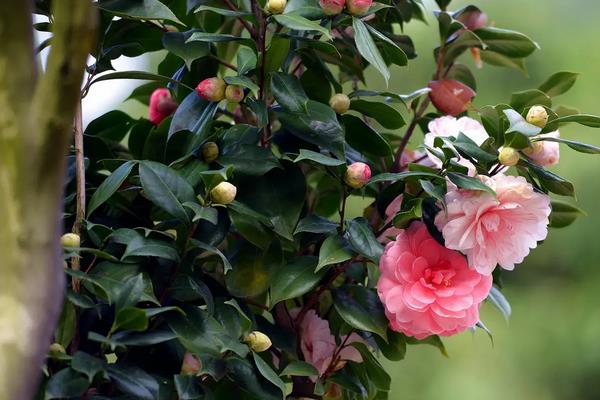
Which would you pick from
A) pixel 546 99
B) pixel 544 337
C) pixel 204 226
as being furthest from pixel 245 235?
pixel 544 337

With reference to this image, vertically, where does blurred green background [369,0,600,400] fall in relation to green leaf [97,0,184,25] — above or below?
below

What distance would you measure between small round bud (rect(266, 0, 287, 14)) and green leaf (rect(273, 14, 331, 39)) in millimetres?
10

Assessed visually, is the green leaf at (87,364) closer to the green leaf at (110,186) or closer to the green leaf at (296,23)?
the green leaf at (110,186)

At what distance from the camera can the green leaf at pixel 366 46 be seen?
0.67m

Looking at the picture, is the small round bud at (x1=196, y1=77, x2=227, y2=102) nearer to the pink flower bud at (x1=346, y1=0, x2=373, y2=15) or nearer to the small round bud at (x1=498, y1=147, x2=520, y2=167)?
the pink flower bud at (x1=346, y1=0, x2=373, y2=15)

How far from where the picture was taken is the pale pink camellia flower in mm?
736

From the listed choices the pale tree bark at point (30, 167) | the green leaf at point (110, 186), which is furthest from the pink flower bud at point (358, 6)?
the pale tree bark at point (30, 167)

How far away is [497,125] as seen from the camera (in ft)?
2.26

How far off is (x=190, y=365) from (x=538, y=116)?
330mm

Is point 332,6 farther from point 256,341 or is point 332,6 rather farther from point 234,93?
point 256,341

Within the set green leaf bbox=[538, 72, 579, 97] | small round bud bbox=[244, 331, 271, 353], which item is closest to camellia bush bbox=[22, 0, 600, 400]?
small round bud bbox=[244, 331, 271, 353]

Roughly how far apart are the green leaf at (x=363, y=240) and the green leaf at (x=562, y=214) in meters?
0.25

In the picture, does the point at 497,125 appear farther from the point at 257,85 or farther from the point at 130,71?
the point at 130,71

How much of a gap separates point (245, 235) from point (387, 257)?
0.12 m
